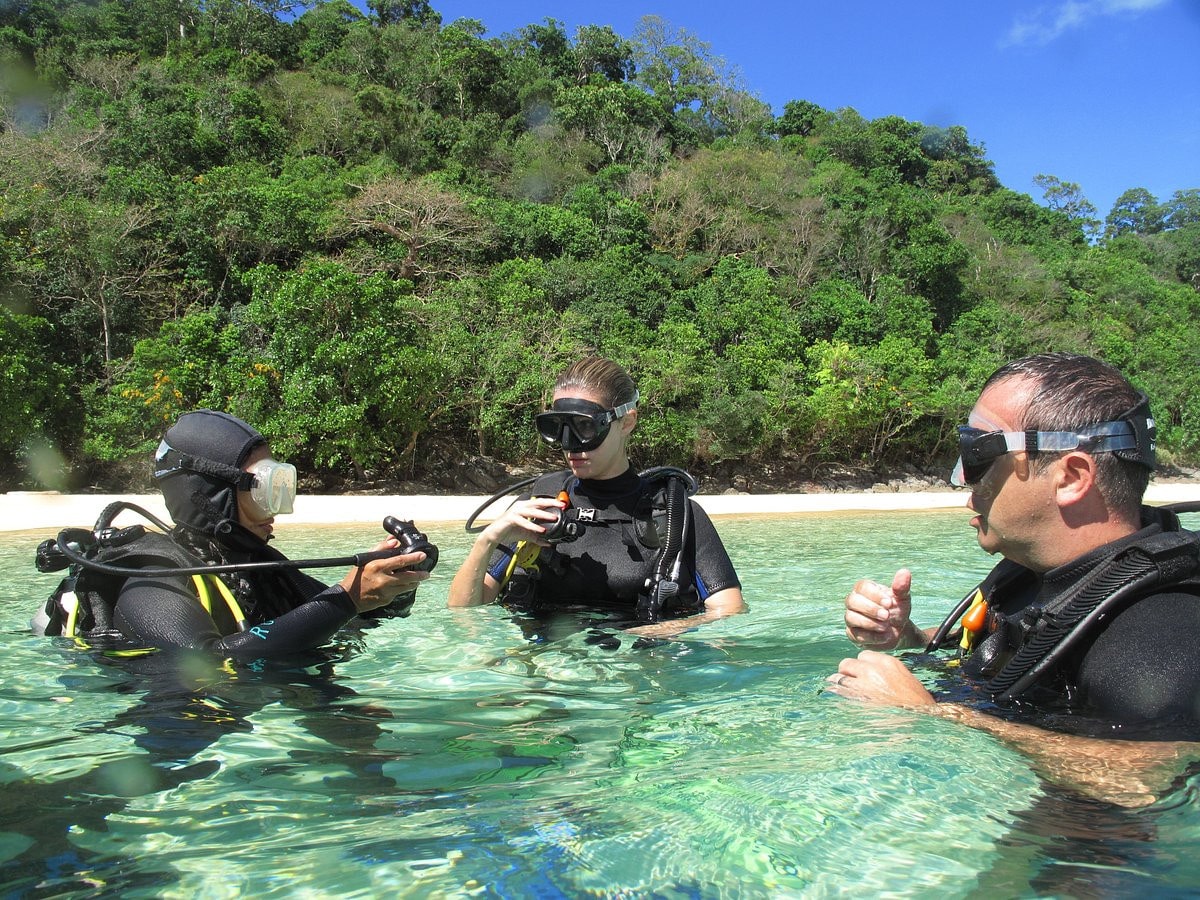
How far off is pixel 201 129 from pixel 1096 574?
29993mm

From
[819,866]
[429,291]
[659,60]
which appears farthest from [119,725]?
[659,60]

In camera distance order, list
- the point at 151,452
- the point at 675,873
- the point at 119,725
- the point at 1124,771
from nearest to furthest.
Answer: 1. the point at 675,873
2. the point at 1124,771
3. the point at 119,725
4. the point at 151,452

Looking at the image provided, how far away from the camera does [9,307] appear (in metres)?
17.0

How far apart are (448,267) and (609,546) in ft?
69.4

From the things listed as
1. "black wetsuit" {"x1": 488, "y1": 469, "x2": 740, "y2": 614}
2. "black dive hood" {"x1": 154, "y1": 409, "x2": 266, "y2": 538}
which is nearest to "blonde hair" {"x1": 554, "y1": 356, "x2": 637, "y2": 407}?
"black wetsuit" {"x1": 488, "y1": 469, "x2": 740, "y2": 614}

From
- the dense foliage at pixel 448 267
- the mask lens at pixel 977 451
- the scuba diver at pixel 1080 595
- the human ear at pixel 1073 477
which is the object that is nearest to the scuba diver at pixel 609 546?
the scuba diver at pixel 1080 595

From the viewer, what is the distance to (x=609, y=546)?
3412mm

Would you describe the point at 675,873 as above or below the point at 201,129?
below

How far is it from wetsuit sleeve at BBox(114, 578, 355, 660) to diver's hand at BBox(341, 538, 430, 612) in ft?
0.34

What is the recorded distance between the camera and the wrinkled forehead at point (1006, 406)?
6.23 ft

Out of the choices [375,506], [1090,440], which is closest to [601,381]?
[1090,440]

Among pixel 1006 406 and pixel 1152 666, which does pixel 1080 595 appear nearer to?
pixel 1152 666

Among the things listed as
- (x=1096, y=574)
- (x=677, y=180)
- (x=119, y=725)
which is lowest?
(x=119, y=725)

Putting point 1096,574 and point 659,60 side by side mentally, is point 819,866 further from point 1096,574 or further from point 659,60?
point 659,60
